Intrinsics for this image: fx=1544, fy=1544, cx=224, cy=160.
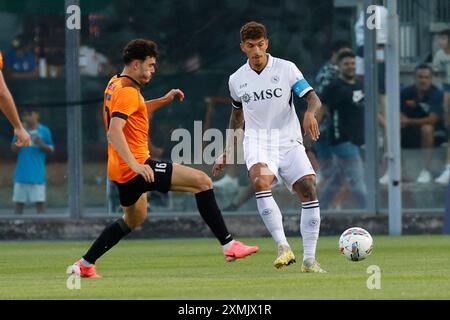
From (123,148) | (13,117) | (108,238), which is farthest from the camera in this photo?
(108,238)

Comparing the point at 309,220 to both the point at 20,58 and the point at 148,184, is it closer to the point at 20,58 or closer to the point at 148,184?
the point at 148,184

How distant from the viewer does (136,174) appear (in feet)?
44.7

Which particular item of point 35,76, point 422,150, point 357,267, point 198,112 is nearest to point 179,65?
point 198,112

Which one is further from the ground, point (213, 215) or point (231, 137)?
point (231, 137)

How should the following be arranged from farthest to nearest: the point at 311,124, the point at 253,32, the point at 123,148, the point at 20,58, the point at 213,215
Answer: the point at 20,58 → the point at 253,32 → the point at 213,215 → the point at 311,124 → the point at 123,148

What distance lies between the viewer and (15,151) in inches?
867

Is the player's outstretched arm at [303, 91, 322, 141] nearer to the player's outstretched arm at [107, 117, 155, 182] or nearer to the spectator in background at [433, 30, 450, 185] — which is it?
the player's outstretched arm at [107, 117, 155, 182]

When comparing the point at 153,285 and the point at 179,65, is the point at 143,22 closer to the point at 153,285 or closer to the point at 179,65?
the point at 179,65

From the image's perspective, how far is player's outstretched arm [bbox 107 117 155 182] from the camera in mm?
13086

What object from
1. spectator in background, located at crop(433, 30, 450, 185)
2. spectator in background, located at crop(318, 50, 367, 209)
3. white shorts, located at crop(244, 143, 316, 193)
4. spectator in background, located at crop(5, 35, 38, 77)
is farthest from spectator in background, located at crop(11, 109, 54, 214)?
white shorts, located at crop(244, 143, 316, 193)

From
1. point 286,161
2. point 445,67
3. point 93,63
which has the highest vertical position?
point 93,63

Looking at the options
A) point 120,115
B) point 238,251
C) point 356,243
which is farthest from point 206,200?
point 356,243

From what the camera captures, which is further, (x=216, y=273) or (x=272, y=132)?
(x=272, y=132)

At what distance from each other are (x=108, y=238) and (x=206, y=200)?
94cm
